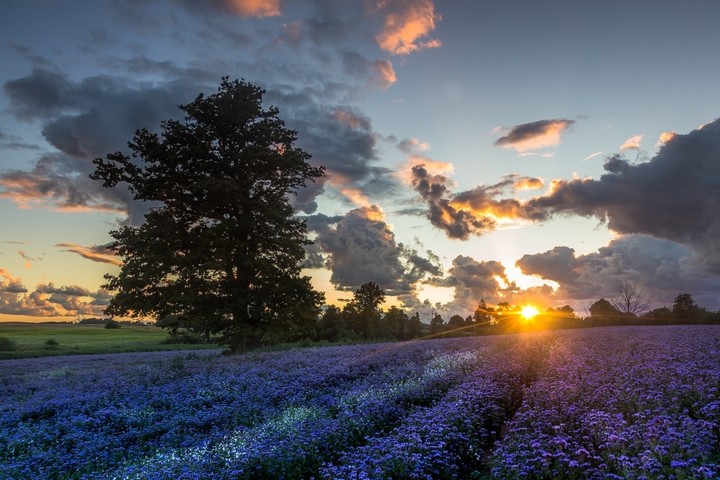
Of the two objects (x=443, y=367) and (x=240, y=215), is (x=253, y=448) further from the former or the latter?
(x=240, y=215)

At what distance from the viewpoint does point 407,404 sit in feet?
33.3

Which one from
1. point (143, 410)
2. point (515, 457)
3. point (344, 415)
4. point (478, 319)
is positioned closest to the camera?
point (515, 457)

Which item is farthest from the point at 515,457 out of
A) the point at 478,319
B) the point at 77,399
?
the point at 478,319

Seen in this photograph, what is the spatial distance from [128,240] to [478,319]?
50978 millimetres

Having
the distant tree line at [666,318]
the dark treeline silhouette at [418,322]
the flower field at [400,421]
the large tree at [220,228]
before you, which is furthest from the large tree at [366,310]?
the flower field at [400,421]

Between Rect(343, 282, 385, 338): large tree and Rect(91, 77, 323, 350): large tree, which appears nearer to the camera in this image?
Rect(91, 77, 323, 350): large tree

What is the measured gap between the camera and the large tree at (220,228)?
23.9 meters

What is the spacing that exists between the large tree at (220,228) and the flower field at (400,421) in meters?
8.66

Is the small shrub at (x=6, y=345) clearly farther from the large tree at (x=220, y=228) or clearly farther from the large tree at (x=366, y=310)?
the large tree at (x=366, y=310)

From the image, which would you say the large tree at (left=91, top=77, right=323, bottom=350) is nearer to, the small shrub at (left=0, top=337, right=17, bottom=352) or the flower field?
the flower field

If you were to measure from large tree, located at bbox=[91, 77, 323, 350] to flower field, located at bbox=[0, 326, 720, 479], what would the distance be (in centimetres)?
866

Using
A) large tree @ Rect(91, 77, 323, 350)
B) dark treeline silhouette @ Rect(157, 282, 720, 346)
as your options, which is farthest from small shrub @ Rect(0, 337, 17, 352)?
large tree @ Rect(91, 77, 323, 350)

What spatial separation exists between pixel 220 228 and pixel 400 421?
16.9m

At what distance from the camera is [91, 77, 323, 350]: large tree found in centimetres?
2394
